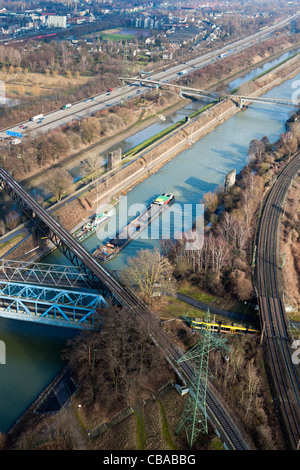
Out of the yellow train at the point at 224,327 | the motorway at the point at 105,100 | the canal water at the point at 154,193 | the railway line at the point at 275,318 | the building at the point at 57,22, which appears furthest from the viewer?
the building at the point at 57,22

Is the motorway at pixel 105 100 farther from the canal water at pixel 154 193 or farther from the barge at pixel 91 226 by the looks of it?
the barge at pixel 91 226

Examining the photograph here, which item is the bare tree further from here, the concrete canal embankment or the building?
the building

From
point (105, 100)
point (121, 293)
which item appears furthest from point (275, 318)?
point (105, 100)

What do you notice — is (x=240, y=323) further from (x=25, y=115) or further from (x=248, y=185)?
(x=25, y=115)

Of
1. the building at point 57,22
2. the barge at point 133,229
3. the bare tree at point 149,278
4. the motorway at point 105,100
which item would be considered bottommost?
the barge at point 133,229

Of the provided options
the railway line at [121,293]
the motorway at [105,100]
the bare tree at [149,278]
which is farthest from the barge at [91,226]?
the motorway at [105,100]

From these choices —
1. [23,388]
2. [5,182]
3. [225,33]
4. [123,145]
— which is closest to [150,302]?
[23,388]
